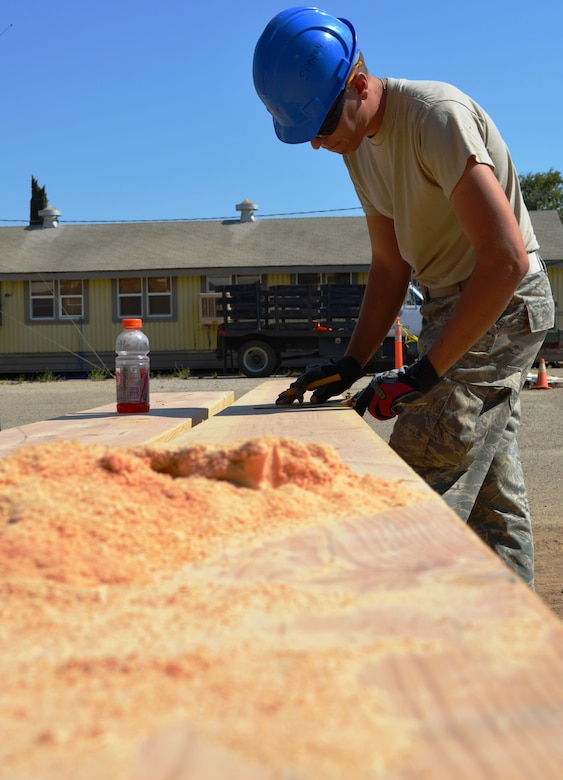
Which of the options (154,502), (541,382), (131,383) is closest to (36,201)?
(541,382)

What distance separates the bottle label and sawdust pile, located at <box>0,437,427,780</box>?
1952 mm

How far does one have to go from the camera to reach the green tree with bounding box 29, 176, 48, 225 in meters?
37.8

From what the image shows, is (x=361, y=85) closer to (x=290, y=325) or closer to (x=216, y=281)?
(x=290, y=325)

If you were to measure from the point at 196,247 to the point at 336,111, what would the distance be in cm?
2544

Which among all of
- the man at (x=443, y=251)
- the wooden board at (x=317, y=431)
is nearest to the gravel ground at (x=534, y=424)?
the man at (x=443, y=251)

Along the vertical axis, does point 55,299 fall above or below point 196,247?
below

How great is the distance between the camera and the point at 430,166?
2920 mm

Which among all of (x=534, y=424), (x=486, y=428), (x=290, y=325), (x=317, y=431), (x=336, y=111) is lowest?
(x=534, y=424)

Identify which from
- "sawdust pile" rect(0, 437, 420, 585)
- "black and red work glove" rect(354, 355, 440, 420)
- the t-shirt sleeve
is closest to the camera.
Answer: "sawdust pile" rect(0, 437, 420, 585)

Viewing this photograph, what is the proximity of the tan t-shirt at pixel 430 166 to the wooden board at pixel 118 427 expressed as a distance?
119 centimetres

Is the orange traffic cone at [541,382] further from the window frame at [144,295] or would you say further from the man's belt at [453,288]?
the window frame at [144,295]

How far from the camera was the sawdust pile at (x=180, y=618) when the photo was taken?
2.23 feet

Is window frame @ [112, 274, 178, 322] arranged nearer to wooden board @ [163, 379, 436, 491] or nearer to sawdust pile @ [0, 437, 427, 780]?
wooden board @ [163, 379, 436, 491]

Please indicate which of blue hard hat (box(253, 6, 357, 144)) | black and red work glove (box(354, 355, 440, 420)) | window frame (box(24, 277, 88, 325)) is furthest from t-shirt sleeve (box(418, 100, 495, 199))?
window frame (box(24, 277, 88, 325))
